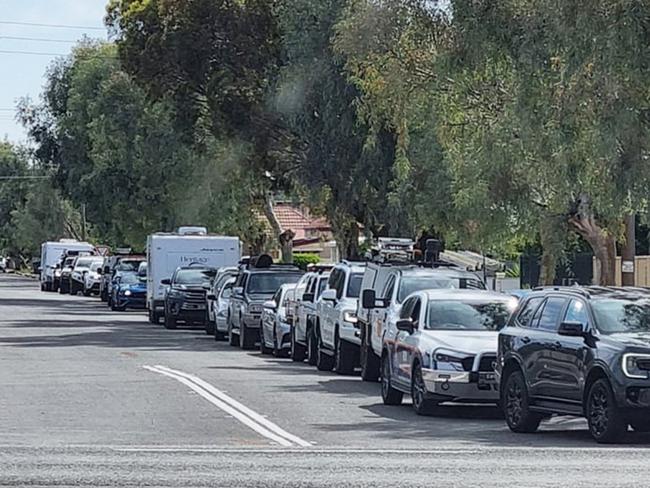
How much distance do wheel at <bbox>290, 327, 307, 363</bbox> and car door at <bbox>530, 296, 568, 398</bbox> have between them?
12.5 meters

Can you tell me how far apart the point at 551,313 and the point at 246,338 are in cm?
1651

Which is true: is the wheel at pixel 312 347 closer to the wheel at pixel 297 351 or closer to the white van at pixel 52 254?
the wheel at pixel 297 351

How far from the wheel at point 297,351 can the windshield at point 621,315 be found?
13263 mm

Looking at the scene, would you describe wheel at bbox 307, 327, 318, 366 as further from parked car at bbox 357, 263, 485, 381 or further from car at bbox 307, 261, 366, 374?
parked car at bbox 357, 263, 485, 381

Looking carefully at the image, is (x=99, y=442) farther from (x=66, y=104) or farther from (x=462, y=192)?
(x=66, y=104)

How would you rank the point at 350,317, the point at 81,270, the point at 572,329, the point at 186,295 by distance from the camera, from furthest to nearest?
the point at 81,270
the point at 186,295
the point at 350,317
the point at 572,329

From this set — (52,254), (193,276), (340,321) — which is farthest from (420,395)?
(52,254)

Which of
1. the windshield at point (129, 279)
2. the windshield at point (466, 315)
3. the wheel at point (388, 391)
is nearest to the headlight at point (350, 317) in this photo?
the wheel at point (388, 391)

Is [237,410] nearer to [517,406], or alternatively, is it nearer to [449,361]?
[449,361]

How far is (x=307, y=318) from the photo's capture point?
27.8 meters

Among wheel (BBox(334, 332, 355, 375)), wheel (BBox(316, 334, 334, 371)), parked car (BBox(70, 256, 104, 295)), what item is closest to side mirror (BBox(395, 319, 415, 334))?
wheel (BBox(334, 332, 355, 375))

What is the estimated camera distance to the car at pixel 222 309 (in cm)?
3566

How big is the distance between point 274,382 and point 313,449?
907cm

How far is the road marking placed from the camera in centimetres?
1564
